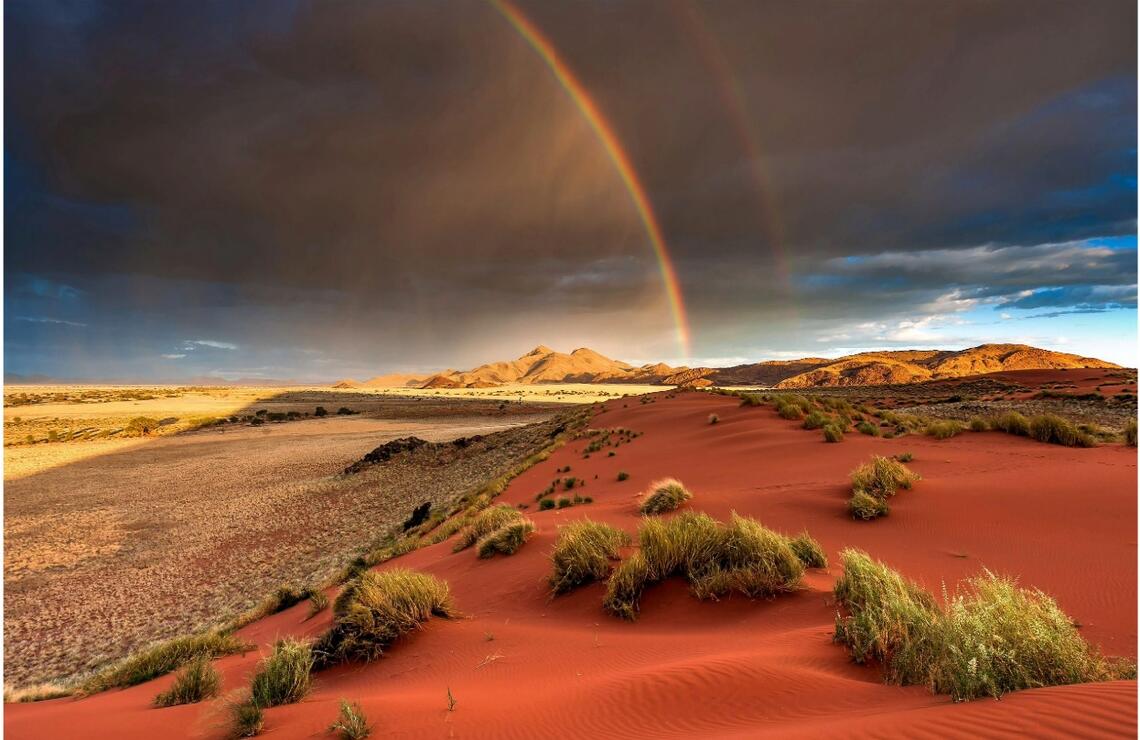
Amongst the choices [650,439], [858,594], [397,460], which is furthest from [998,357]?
[858,594]

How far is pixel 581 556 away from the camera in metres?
8.26

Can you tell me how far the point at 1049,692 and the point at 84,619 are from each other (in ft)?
56.1

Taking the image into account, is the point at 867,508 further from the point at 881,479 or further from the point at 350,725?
the point at 350,725

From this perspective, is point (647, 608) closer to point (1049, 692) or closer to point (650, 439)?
point (1049, 692)

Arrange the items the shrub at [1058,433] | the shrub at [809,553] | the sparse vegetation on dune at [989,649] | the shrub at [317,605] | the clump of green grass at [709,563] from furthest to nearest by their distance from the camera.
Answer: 1. the shrub at [1058,433]
2. the shrub at [317,605]
3. the shrub at [809,553]
4. the clump of green grass at [709,563]
5. the sparse vegetation on dune at [989,649]

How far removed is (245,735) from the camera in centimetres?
467

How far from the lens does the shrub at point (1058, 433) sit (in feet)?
54.7

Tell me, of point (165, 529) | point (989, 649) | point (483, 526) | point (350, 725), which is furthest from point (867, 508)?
point (165, 529)

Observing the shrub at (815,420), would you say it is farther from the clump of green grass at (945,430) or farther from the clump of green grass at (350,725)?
the clump of green grass at (350,725)

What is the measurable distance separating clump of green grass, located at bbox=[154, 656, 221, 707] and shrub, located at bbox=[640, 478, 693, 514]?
834 cm

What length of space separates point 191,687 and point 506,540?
18.6 ft

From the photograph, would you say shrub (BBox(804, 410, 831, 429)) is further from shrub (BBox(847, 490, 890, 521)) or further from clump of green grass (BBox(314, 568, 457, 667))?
clump of green grass (BBox(314, 568, 457, 667))

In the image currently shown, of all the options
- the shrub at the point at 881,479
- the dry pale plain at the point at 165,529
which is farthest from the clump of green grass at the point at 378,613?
the shrub at the point at 881,479

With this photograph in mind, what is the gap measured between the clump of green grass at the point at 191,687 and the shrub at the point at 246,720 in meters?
1.68
